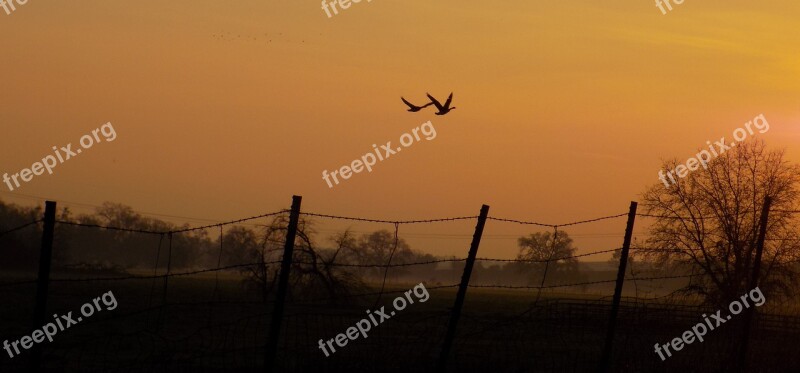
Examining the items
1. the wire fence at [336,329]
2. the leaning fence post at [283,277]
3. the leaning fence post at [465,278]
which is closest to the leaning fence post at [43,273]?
the wire fence at [336,329]

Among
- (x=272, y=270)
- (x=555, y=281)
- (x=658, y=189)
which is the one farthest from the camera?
(x=555, y=281)

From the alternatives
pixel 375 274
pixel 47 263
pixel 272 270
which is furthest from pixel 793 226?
pixel 375 274

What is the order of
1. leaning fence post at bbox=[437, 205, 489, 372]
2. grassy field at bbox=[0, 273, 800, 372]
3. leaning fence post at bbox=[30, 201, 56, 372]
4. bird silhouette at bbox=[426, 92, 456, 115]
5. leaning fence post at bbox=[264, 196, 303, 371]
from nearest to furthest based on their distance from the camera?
leaning fence post at bbox=[30, 201, 56, 372], leaning fence post at bbox=[264, 196, 303, 371], leaning fence post at bbox=[437, 205, 489, 372], grassy field at bbox=[0, 273, 800, 372], bird silhouette at bbox=[426, 92, 456, 115]

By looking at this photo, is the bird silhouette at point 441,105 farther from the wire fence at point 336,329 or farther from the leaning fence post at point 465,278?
the leaning fence post at point 465,278

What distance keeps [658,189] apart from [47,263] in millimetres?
51026

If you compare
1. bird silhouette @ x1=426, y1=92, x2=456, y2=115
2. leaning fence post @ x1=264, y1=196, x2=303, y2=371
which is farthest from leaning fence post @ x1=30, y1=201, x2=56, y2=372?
bird silhouette @ x1=426, y1=92, x2=456, y2=115

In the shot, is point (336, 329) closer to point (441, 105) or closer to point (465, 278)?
point (441, 105)

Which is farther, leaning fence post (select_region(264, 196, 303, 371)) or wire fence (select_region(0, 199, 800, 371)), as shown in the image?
wire fence (select_region(0, 199, 800, 371))

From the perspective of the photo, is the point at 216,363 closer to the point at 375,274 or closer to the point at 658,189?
the point at 658,189

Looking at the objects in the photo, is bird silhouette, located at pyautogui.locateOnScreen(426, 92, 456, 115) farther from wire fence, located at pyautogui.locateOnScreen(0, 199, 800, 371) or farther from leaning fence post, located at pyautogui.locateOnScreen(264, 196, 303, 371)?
leaning fence post, located at pyautogui.locateOnScreen(264, 196, 303, 371)

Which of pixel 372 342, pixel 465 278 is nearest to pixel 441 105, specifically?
pixel 372 342

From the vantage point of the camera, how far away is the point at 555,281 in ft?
656

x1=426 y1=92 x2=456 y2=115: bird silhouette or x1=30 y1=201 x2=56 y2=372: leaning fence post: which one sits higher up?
x1=426 y1=92 x2=456 y2=115: bird silhouette

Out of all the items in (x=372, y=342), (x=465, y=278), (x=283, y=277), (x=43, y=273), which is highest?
(x=43, y=273)
